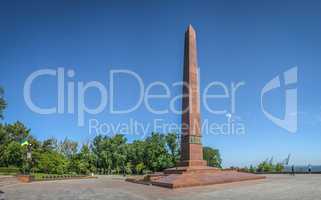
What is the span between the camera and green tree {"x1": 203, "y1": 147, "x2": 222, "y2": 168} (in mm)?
58594

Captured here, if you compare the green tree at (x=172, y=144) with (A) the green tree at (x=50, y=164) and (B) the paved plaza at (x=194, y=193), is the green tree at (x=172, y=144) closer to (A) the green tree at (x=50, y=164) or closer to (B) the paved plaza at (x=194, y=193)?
(A) the green tree at (x=50, y=164)

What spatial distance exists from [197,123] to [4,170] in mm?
27299

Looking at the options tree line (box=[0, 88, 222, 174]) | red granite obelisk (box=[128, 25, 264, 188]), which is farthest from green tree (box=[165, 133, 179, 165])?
red granite obelisk (box=[128, 25, 264, 188])

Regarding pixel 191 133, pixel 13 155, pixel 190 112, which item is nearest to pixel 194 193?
pixel 191 133

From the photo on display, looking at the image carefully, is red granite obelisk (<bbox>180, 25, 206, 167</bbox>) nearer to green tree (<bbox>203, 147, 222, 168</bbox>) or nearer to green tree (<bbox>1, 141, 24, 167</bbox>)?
green tree (<bbox>1, 141, 24, 167</bbox>)

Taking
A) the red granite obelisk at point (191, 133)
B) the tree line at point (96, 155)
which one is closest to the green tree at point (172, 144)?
the tree line at point (96, 155)

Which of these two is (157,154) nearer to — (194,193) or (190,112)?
(190,112)

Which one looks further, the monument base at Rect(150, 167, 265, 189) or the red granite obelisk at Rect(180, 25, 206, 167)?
the red granite obelisk at Rect(180, 25, 206, 167)

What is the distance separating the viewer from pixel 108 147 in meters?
52.2

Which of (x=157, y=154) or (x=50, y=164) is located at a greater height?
(x=157, y=154)

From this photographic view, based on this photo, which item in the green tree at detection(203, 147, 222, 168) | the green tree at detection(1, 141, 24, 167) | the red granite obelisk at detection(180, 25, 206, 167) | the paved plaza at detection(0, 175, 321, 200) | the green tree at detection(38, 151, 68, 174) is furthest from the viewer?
the green tree at detection(203, 147, 222, 168)

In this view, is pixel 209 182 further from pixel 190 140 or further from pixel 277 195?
pixel 277 195

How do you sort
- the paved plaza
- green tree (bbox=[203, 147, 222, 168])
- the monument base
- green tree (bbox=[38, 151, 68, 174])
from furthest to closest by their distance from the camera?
green tree (bbox=[203, 147, 222, 168]) → green tree (bbox=[38, 151, 68, 174]) → the monument base → the paved plaza

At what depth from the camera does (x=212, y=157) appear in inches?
2354
